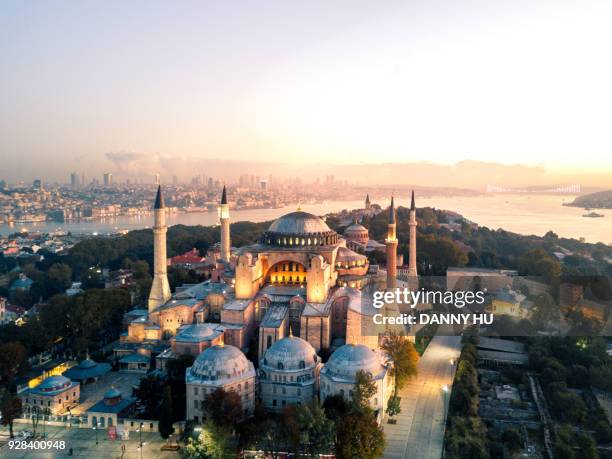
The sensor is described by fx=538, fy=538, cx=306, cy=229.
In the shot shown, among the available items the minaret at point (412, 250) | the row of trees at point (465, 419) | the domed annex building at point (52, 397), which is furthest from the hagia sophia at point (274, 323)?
the minaret at point (412, 250)

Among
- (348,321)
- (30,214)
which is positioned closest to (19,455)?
(348,321)

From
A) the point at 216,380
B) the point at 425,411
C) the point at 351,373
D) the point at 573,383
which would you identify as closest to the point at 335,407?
the point at 351,373

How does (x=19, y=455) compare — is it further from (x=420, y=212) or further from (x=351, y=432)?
(x=420, y=212)

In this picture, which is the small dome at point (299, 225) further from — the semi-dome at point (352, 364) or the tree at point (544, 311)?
the tree at point (544, 311)

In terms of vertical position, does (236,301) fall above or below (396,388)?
above

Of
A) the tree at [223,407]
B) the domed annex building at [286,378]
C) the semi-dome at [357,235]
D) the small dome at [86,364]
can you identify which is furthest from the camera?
the semi-dome at [357,235]

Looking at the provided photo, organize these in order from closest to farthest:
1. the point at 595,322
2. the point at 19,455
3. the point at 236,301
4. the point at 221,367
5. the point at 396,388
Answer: the point at 19,455 → the point at 221,367 → the point at 396,388 → the point at 236,301 → the point at 595,322

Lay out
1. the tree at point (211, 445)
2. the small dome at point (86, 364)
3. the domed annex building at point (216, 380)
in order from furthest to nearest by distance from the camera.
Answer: the small dome at point (86, 364) → the domed annex building at point (216, 380) → the tree at point (211, 445)
